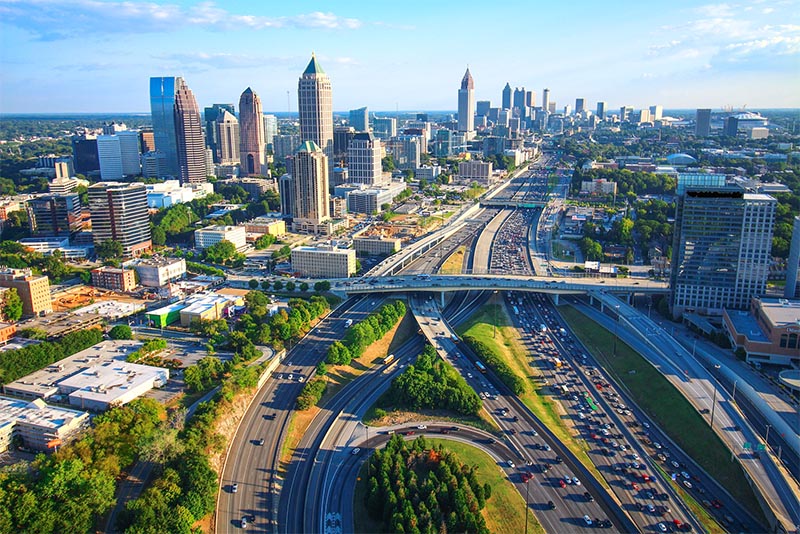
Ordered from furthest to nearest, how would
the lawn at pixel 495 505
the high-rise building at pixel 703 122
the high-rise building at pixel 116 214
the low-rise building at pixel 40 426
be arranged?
1. the high-rise building at pixel 703 122
2. the high-rise building at pixel 116 214
3. the low-rise building at pixel 40 426
4. the lawn at pixel 495 505

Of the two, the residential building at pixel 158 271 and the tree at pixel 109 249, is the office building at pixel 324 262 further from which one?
the tree at pixel 109 249

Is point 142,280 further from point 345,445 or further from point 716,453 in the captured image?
point 716,453

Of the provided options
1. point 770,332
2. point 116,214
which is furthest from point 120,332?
point 770,332

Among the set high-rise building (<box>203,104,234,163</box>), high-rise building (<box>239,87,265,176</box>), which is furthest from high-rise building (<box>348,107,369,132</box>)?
high-rise building (<box>239,87,265,176</box>)

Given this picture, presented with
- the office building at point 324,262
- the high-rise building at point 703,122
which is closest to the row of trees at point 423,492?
the office building at point 324,262

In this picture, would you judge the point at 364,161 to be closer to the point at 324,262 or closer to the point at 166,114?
the point at 166,114
